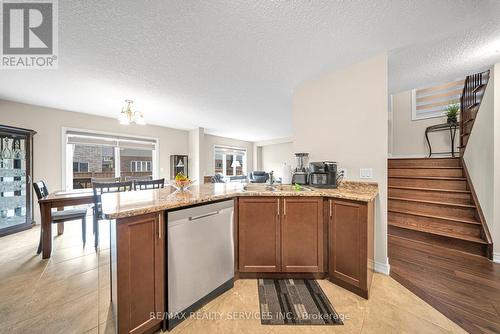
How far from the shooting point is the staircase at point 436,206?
229 cm

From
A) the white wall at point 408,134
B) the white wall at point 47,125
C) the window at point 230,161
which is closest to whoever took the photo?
the white wall at point 47,125

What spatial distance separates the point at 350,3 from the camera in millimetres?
1338

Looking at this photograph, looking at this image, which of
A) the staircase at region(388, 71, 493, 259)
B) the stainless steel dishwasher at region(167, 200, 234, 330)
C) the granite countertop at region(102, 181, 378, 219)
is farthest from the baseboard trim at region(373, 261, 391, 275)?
the stainless steel dishwasher at region(167, 200, 234, 330)

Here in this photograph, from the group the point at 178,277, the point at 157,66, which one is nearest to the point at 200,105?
the point at 157,66

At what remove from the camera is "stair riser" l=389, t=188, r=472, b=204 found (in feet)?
8.48

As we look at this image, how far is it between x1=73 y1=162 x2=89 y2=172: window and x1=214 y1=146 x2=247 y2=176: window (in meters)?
3.74

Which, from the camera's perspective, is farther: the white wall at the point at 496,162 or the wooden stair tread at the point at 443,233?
the wooden stair tread at the point at 443,233

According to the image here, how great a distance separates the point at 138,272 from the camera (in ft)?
3.65

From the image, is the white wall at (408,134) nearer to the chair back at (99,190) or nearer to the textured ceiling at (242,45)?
the textured ceiling at (242,45)

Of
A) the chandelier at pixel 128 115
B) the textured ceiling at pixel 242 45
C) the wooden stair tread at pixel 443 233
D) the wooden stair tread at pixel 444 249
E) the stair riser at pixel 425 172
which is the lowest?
the wooden stair tread at pixel 444 249

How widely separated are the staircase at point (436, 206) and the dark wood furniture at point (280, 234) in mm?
1908

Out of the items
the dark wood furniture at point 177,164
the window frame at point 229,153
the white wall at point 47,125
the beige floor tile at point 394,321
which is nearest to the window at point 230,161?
the window frame at point 229,153

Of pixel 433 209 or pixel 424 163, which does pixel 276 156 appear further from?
pixel 433 209

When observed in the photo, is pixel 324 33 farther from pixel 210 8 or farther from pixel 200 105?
pixel 200 105
